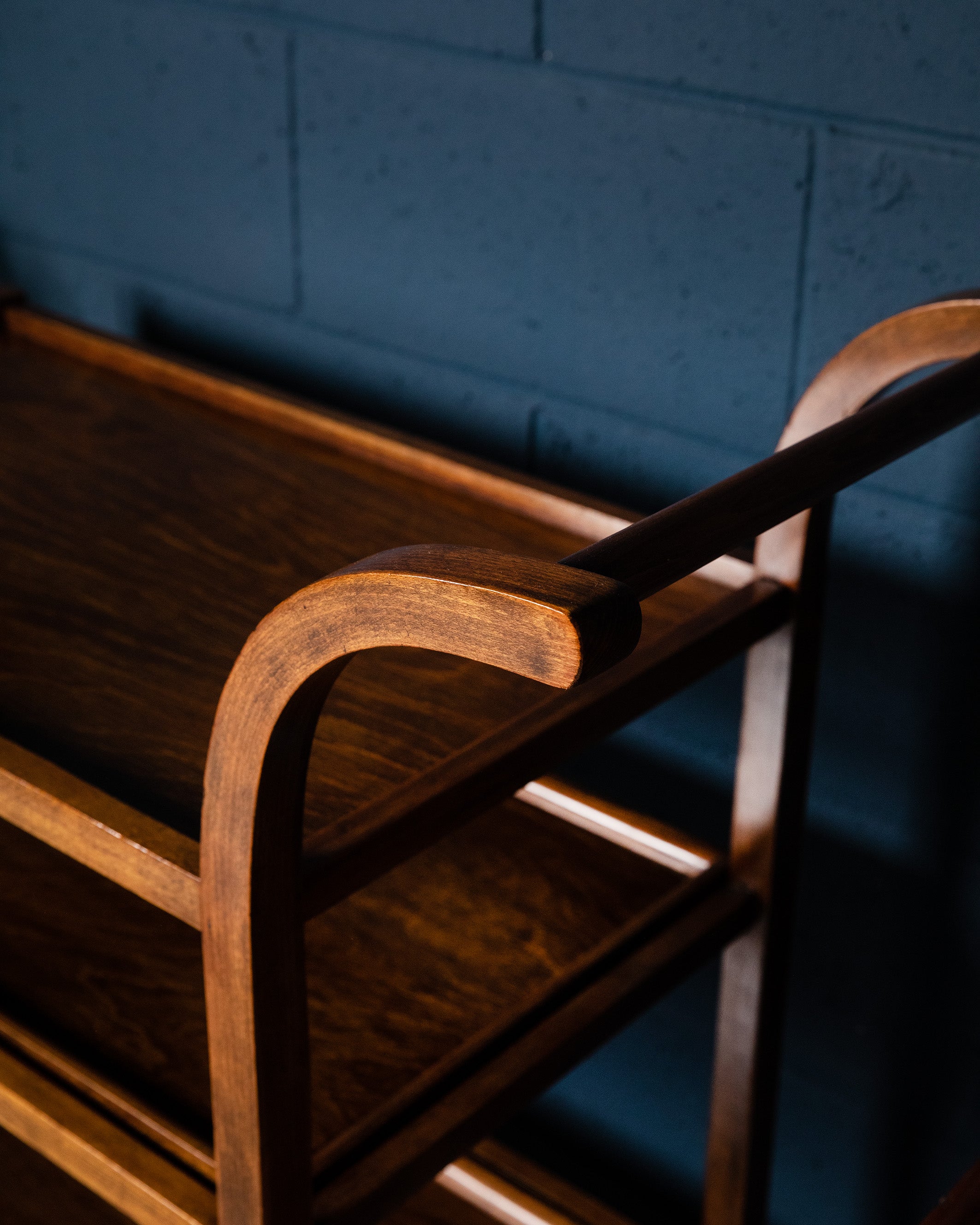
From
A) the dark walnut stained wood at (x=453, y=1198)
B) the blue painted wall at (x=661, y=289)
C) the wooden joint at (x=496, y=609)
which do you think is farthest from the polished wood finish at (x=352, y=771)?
the dark walnut stained wood at (x=453, y=1198)

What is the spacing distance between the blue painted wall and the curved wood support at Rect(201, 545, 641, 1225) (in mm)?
634

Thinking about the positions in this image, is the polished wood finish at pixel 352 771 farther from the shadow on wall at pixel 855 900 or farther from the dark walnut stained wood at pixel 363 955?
the shadow on wall at pixel 855 900

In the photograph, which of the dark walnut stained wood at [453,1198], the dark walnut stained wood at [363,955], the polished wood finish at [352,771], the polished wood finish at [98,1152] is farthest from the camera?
the dark walnut stained wood at [453,1198]

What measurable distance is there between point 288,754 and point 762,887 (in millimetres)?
499

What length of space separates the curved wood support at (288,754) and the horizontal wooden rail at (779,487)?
0.05m

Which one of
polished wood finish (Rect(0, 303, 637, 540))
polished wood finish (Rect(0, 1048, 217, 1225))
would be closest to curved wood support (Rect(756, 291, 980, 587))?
polished wood finish (Rect(0, 303, 637, 540))

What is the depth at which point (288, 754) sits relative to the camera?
0.64 metres

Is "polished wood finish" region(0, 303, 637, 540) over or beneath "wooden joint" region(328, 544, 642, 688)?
beneath

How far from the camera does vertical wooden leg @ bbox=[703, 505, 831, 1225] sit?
0.96 meters

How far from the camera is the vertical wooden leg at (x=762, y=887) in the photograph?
0.96m

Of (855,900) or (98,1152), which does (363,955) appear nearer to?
(98,1152)

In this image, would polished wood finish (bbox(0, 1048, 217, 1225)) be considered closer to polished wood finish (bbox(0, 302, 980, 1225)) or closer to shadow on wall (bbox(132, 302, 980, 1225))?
polished wood finish (bbox(0, 302, 980, 1225))

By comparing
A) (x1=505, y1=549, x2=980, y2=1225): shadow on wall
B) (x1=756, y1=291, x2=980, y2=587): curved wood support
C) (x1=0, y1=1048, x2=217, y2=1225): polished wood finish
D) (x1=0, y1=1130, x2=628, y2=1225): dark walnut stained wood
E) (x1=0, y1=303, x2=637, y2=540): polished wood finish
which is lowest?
(x1=0, y1=1130, x2=628, y2=1225): dark walnut stained wood

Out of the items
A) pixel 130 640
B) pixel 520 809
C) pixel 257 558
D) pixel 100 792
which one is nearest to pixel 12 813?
pixel 100 792
